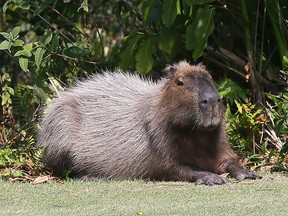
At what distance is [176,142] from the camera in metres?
6.82

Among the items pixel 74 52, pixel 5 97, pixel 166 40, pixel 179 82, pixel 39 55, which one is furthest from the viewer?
pixel 5 97

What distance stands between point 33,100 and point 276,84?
249 cm

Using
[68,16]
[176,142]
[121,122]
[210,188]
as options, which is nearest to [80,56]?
[68,16]

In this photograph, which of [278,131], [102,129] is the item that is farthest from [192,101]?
[102,129]

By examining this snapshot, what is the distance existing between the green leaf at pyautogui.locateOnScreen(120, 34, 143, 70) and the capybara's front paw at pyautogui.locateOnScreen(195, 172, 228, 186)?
1918 mm

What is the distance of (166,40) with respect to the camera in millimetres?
7941

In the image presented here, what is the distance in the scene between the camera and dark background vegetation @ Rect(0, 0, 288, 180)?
25.0 feet

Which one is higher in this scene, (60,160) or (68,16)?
(68,16)

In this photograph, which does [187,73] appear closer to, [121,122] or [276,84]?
[121,122]

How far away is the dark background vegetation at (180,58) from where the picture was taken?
25.0ft

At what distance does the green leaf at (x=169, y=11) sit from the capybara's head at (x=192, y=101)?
0.80 meters

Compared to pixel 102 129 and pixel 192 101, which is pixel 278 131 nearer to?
pixel 192 101

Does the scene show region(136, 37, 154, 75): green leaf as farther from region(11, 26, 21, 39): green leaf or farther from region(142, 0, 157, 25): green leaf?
region(11, 26, 21, 39): green leaf

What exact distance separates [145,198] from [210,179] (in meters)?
0.72
